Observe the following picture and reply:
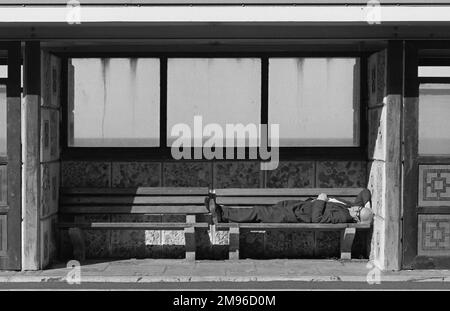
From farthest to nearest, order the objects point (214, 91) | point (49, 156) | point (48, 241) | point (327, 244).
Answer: point (214, 91) → point (327, 244) → point (49, 156) → point (48, 241)

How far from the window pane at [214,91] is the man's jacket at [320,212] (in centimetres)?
124

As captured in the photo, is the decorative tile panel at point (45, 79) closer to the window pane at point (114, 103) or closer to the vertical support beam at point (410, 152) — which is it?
the window pane at point (114, 103)

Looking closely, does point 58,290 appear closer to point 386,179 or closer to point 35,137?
point 35,137

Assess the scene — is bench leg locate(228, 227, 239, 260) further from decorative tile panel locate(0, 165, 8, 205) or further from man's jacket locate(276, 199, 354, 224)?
decorative tile panel locate(0, 165, 8, 205)

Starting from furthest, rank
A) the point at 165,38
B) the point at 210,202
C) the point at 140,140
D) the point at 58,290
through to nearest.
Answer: the point at 140,140 < the point at 210,202 < the point at 165,38 < the point at 58,290

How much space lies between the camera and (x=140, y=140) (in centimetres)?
995

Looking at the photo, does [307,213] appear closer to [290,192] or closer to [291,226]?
[291,226]

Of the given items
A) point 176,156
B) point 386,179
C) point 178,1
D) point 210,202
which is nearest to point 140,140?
point 176,156

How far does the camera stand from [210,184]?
32.2ft

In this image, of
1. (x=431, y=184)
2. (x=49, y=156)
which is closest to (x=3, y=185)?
(x=49, y=156)

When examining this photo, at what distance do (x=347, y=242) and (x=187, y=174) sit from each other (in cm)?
205

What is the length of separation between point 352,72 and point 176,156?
2.36 m

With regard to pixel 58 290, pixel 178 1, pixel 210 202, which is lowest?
pixel 58 290

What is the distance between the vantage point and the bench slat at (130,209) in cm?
954
